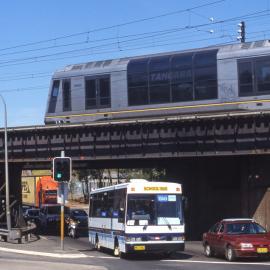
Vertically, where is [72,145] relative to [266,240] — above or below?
above

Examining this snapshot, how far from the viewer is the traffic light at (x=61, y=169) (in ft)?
88.7

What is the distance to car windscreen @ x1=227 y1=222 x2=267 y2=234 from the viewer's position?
23.5m

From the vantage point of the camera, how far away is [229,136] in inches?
1261

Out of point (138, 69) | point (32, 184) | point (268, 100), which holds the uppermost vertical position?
point (138, 69)

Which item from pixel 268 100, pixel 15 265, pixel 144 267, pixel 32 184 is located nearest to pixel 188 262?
pixel 144 267

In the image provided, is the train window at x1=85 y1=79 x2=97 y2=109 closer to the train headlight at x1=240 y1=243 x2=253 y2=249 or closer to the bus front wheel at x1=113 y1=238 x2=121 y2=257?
the bus front wheel at x1=113 y1=238 x2=121 y2=257

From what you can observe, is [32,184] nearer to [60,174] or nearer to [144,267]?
[60,174]

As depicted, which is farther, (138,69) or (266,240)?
(138,69)

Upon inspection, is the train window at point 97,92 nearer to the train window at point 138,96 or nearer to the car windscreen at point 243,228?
the train window at point 138,96

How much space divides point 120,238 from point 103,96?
10.7m

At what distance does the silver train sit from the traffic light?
633cm

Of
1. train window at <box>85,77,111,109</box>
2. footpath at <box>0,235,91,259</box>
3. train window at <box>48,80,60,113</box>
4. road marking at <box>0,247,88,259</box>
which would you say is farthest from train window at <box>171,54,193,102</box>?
road marking at <box>0,247,88,259</box>

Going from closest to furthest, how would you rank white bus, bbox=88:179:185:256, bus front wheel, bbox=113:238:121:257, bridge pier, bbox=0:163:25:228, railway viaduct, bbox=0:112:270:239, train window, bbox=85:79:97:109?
white bus, bbox=88:179:185:256 → bus front wheel, bbox=113:238:121:257 → railway viaduct, bbox=0:112:270:239 → train window, bbox=85:79:97:109 → bridge pier, bbox=0:163:25:228

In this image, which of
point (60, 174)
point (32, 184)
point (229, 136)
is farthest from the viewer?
point (32, 184)
